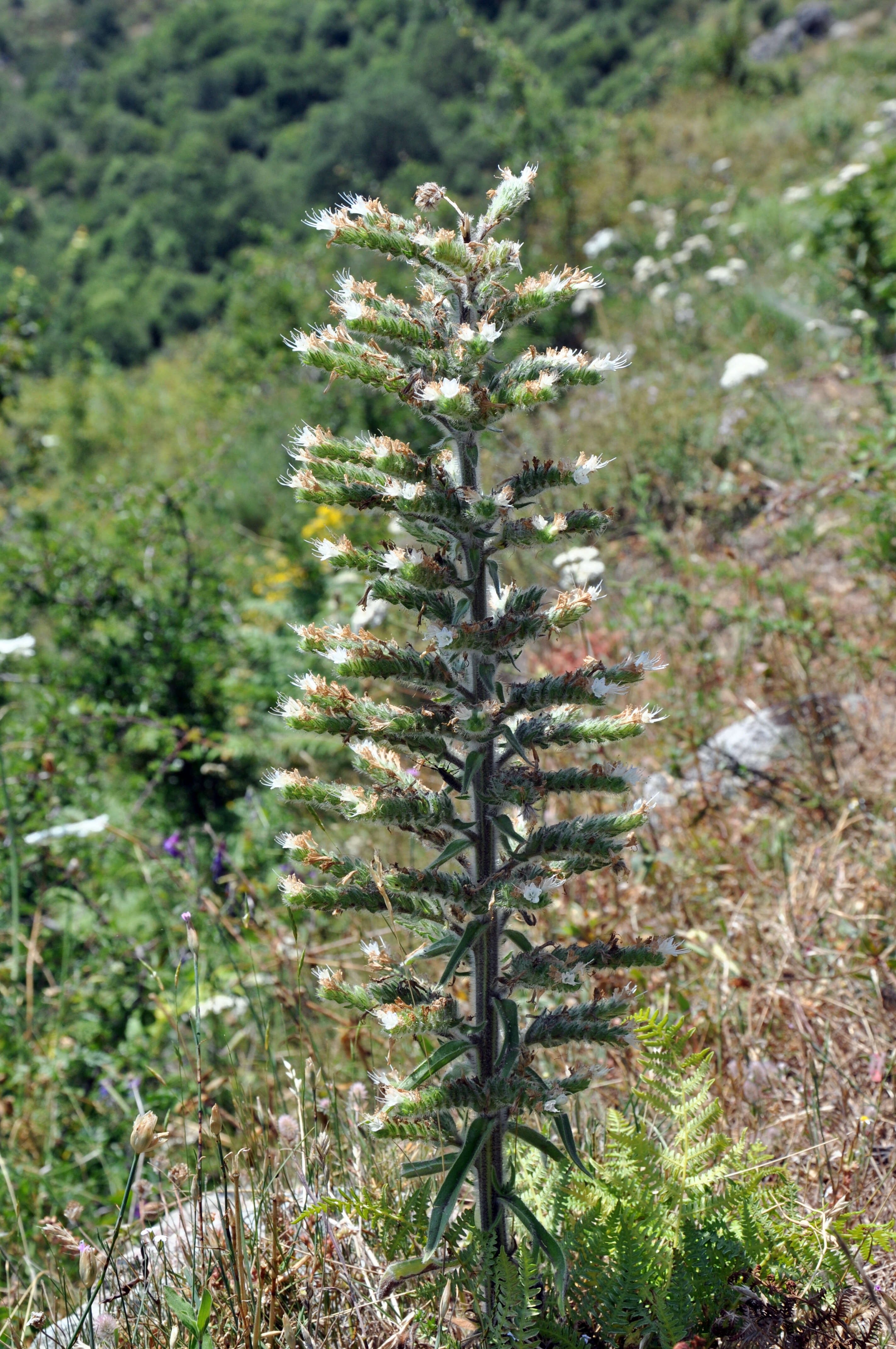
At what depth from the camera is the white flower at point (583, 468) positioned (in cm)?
133

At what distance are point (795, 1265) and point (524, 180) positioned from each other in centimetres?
179

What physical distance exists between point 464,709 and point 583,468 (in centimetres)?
41

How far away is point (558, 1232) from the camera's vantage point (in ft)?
4.97

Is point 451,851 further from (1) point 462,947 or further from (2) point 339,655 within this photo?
(2) point 339,655

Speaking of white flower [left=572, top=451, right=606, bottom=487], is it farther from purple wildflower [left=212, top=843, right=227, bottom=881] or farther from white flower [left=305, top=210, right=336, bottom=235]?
purple wildflower [left=212, top=843, right=227, bottom=881]

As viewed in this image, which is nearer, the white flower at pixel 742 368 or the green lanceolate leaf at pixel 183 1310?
the green lanceolate leaf at pixel 183 1310

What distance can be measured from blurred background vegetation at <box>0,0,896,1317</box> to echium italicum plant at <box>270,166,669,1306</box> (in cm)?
54

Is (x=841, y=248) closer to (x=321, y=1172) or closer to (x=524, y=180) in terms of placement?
(x=524, y=180)

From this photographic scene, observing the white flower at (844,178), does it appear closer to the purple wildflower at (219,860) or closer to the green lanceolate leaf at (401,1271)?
the purple wildflower at (219,860)

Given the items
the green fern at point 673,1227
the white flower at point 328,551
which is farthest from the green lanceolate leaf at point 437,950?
the white flower at point 328,551

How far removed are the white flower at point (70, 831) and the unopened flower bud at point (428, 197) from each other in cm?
212

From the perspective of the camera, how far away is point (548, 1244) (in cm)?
127

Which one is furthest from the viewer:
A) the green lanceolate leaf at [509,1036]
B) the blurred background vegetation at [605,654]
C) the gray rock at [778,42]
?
the gray rock at [778,42]

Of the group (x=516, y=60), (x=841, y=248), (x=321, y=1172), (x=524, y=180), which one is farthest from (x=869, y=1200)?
(x=516, y=60)
